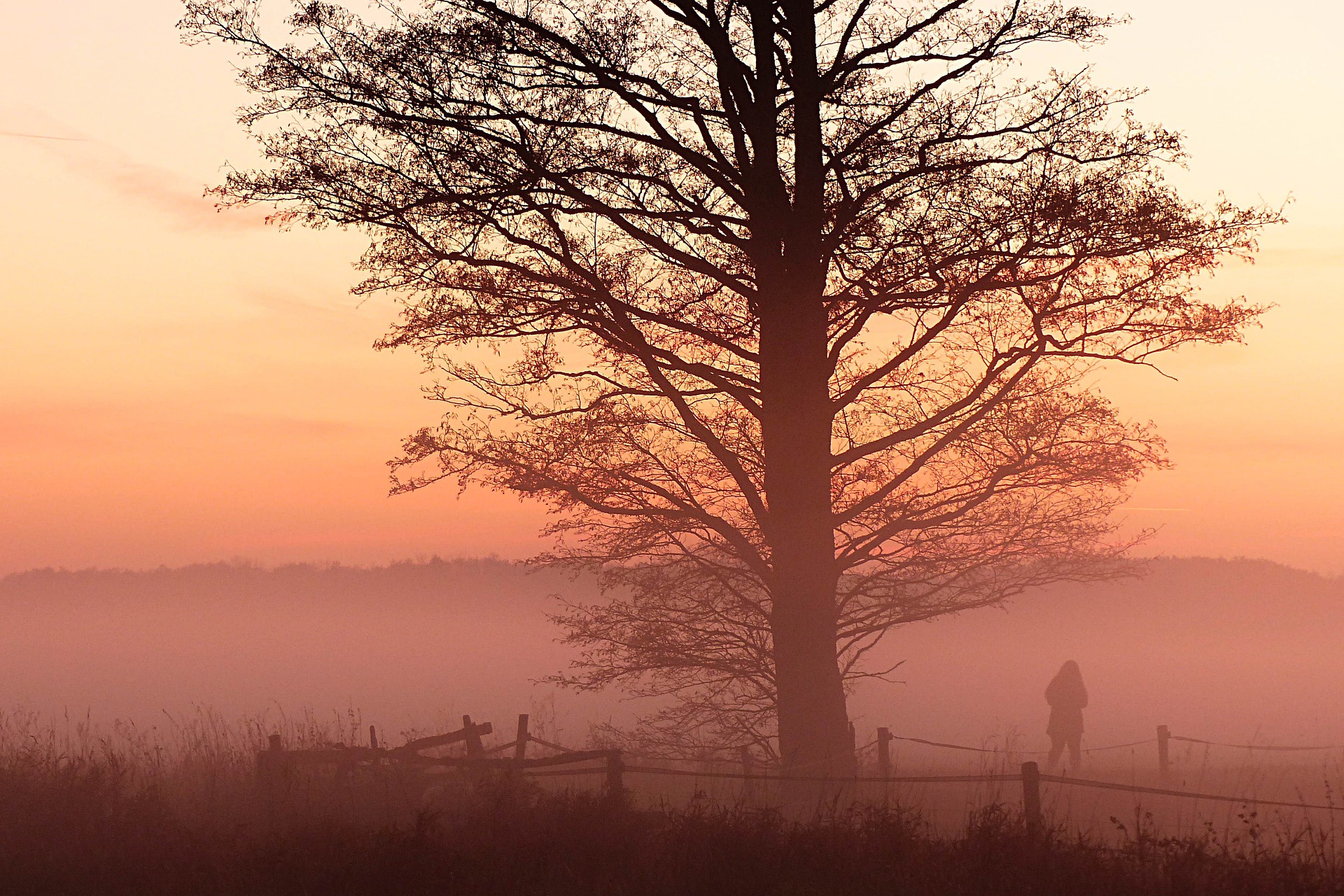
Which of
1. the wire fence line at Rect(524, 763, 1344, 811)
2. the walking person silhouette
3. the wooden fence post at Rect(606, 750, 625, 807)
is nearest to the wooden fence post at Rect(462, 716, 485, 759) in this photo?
the wire fence line at Rect(524, 763, 1344, 811)

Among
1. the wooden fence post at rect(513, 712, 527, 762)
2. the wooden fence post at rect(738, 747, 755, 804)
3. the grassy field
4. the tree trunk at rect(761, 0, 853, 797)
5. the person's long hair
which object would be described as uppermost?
the tree trunk at rect(761, 0, 853, 797)

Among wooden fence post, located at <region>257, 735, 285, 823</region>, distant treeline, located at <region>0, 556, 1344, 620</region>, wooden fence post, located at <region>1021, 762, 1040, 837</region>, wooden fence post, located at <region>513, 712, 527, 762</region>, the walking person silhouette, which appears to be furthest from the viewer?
distant treeline, located at <region>0, 556, 1344, 620</region>

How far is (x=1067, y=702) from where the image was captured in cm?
2375

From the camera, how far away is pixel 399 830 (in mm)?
9164

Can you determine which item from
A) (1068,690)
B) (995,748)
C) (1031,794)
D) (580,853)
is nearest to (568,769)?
(580,853)

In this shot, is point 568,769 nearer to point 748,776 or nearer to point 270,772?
point 270,772

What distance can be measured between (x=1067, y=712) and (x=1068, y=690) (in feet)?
1.47

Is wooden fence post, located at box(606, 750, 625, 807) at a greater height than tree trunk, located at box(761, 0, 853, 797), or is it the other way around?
tree trunk, located at box(761, 0, 853, 797)

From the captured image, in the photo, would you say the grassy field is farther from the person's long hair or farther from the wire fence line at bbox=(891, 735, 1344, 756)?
the person's long hair

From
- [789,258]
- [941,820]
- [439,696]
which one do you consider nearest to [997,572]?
[941,820]

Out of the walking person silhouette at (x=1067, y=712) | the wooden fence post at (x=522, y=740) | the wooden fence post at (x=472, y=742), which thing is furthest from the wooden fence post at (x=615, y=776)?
the walking person silhouette at (x=1067, y=712)

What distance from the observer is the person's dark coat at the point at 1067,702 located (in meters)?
23.7

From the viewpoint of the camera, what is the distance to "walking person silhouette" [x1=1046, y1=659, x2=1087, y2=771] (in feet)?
77.6

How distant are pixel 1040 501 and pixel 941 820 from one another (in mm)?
4432
